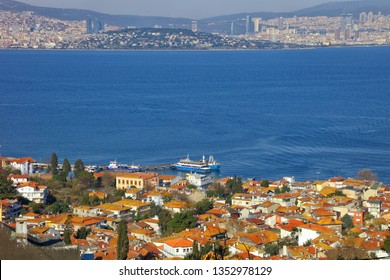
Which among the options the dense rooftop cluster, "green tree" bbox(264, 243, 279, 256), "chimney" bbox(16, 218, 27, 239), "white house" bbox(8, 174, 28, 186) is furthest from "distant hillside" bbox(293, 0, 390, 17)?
"chimney" bbox(16, 218, 27, 239)

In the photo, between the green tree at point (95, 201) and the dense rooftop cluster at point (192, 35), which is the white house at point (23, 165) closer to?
the green tree at point (95, 201)

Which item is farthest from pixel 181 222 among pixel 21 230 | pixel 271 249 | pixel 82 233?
pixel 21 230

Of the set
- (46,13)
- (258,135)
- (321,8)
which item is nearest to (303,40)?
(321,8)

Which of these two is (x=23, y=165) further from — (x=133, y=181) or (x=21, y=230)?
(x=21, y=230)

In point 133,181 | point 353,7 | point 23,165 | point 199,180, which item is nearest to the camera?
point 133,181

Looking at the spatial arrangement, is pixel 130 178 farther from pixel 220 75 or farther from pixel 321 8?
pixel 321 8

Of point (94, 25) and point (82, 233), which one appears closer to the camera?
point (82, 233)

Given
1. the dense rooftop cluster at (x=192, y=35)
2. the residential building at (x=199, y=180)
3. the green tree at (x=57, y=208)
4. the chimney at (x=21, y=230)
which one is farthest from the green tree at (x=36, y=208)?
the dense rooftop cluster at (x=192, y=35)
